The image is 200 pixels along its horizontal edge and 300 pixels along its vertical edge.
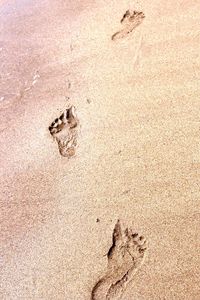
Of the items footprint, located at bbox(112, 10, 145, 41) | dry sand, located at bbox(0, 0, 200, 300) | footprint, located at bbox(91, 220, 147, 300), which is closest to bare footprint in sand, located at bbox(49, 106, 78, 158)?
dry sand, located at bbox(0, 0, 200, 300)

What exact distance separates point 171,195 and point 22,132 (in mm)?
1070

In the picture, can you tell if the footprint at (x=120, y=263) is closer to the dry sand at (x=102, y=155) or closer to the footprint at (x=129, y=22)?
the dry sand at (x=102, y=155)

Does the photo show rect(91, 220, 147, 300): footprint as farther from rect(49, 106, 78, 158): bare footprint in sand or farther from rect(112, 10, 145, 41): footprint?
rect(112, 10, 145, 41): footprint

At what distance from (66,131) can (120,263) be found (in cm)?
91

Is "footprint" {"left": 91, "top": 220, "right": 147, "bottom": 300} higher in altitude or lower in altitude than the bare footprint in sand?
lower

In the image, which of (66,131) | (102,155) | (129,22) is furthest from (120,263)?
(129,22)

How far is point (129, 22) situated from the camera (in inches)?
119

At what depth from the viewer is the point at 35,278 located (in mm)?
1904

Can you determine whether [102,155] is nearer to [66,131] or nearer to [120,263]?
[66,131]

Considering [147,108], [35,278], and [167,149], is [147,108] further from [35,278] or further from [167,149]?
[35,278]

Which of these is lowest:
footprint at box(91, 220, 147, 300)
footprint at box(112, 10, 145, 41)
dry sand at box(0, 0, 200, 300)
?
footprint at box(91, 220, 147, 300)

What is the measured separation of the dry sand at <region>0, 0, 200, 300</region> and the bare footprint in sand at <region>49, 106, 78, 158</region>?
4cm

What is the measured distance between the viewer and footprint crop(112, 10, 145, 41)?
9.61ft

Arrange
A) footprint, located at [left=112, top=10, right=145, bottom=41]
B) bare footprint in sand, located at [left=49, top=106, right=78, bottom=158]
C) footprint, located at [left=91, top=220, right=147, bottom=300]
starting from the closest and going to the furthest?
1. footprint, located at [left=91, top=220, right=147, bottom=300]
2. bare footprint in sand, located at [left=49, top=106, right=78, bottom=158]
3. footprint, located at [left=112, top=10, right=145, bottom=41]
